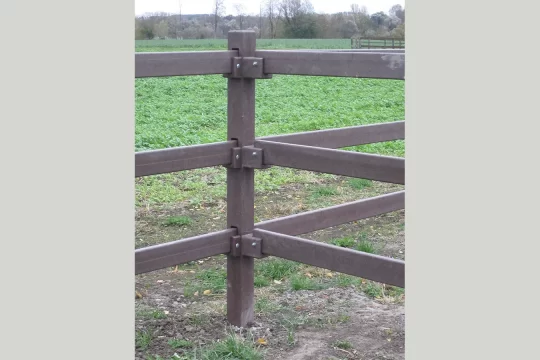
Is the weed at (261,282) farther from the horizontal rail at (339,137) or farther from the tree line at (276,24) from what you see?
the tree line at (276,24)

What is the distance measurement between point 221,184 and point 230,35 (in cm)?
400

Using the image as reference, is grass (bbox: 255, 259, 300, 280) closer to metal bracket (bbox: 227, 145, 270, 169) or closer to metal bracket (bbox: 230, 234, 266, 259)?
metal bracket (bbox: 230, 234, 266, 259)

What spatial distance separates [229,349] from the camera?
3.67 m

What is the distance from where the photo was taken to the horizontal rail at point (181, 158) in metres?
3.48

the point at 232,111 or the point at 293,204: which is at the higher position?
the point at 232,111

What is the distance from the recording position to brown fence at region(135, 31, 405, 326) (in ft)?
10.9

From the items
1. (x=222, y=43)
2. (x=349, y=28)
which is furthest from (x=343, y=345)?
(x=349, y=28)

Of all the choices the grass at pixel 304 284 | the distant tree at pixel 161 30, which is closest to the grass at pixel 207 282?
the grass at pixel 304 284

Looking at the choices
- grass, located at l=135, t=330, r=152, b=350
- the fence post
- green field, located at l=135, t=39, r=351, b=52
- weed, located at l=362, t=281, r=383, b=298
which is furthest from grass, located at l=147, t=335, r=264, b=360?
green field, located at l=135, t=39, r=351, b=52

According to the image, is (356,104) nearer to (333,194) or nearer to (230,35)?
(333,194)

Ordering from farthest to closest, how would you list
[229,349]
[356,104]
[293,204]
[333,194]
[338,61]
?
[356,104]
[333,194]
[293,204]
[229,349]
[338,61]

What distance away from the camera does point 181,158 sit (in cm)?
364

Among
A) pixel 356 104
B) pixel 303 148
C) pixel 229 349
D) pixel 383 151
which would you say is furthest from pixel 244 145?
pixel 356 104

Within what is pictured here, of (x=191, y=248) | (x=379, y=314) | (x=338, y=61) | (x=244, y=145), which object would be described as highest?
(x=338, y=61)
